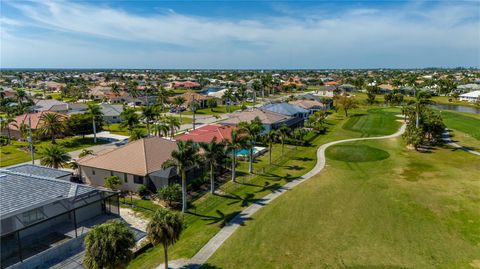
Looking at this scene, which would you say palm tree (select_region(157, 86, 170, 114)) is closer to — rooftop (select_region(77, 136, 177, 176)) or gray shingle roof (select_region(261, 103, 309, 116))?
gray shingle roof (select_region(261, 103, 309, 116))

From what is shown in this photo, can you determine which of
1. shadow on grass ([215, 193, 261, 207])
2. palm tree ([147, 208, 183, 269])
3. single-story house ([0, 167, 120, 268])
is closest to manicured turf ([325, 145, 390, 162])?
shadow on grass ([215, 193, 261, 207])

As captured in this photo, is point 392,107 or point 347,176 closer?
point 347,176

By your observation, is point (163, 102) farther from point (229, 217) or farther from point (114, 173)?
point (229, 217)

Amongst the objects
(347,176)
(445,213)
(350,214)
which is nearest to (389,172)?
(347,176)

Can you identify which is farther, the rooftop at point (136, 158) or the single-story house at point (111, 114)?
the single-story house at point (111, 114)

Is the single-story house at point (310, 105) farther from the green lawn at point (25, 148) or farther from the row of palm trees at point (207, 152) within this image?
the green lawn at point (25, 148)

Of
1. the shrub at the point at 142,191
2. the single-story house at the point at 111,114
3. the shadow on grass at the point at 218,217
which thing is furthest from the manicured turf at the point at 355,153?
the single-story house at the point at 111,114

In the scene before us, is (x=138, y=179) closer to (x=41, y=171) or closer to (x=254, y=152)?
(x=41, y=171)
